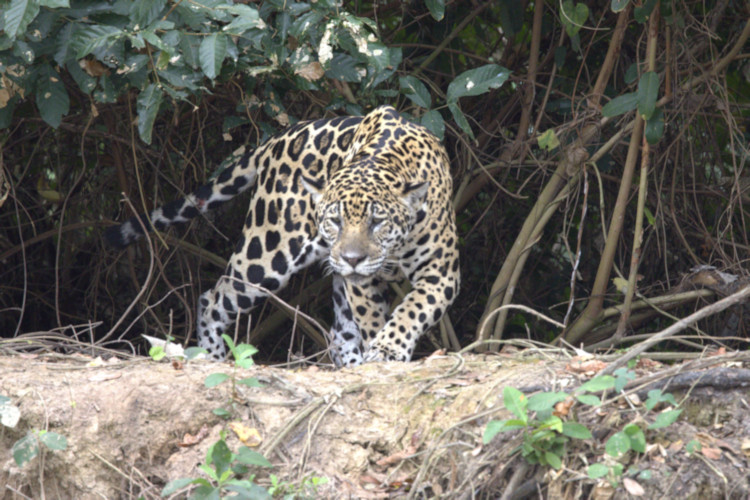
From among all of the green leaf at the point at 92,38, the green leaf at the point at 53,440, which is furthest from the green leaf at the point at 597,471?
the green leaf at the point at 92,38

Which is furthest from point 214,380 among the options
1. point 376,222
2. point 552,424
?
point 376,222

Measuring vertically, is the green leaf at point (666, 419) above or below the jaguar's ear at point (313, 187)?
above

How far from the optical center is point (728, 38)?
6297 mm

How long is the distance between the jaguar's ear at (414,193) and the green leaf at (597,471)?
2.58 meters

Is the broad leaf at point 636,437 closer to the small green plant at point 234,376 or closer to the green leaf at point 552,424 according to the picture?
the green leaf at point 552,424

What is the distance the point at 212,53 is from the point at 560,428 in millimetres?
2460

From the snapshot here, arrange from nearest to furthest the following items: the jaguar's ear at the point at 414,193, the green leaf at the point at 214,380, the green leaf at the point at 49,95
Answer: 1. the green leaf at the point at 214,380
2. the green leaf at the point at 49,95
3. the jaguar's ear at the point at 414,193

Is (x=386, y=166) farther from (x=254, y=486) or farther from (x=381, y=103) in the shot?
(x=254, y=486)

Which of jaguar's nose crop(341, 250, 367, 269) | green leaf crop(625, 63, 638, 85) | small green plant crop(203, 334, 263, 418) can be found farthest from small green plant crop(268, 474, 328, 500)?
green leaf crop(625, 63, 638, 85)

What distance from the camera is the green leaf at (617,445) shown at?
3094 millimetres

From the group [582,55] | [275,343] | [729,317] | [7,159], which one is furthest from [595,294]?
[7,159]

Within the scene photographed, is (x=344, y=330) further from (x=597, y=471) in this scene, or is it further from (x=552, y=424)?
(x=597, y=471)

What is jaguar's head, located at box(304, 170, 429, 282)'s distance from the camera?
5227 millimetres

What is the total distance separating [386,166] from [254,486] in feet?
8.51
